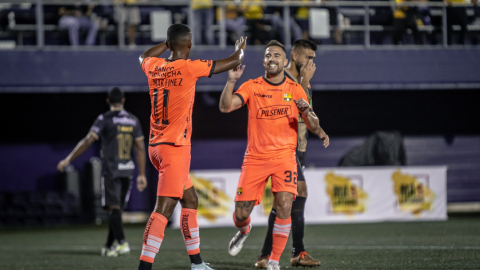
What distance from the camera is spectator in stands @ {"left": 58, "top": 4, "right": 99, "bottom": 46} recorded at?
42.3 ft

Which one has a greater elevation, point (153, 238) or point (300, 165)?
point (300, 165)

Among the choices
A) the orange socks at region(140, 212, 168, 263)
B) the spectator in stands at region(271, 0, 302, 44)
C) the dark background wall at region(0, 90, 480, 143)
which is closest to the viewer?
the orange socks at region(140, 212, 168, 263)

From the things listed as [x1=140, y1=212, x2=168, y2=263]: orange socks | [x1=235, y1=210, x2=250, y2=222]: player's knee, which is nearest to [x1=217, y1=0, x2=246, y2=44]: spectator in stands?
[x1=235, y1=210, x2=250, y2=222]: player's knee

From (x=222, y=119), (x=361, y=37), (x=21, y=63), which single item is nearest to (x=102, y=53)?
(x=21, y=63)

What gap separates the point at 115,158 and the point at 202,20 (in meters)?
6.20

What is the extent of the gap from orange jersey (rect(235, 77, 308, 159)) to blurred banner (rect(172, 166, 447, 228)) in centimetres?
644

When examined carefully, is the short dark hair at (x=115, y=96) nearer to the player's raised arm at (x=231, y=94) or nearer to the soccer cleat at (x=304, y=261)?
the player's raised arm at (x=231, y=94)

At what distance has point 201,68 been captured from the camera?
15.9 feet

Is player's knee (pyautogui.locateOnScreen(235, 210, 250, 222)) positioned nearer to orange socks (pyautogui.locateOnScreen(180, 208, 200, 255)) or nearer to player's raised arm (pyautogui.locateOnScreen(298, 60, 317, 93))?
orange socks (pyautogui.locateOnScreen(180, 208, 200, 255))

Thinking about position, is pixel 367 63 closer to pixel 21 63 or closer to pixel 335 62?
pixel 335 62

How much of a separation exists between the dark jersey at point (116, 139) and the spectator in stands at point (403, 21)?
8227mm

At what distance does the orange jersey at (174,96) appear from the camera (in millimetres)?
4855

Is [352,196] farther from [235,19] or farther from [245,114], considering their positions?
[235,19]

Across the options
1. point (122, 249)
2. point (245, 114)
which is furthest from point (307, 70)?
point (245, 114)
